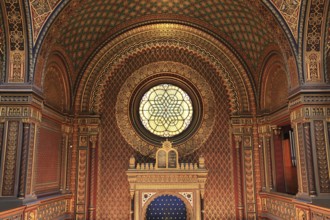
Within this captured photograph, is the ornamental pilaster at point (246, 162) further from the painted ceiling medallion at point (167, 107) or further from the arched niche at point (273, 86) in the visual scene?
the painted ceiling medallion at point (167, 107)

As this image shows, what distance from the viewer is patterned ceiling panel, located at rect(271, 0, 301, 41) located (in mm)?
9477

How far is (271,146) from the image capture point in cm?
1276

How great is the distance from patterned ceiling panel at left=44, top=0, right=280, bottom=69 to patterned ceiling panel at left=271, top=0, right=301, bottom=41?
6.78 ft

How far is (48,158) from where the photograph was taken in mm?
11469

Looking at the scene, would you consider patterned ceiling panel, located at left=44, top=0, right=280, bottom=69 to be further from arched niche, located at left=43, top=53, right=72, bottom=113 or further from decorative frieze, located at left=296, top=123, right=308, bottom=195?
decorative frieze, located at left=296, top=123, right=308, bottom=195

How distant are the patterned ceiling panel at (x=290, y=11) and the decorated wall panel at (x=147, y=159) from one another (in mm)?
4770

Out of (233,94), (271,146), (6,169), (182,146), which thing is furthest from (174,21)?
(6,169)

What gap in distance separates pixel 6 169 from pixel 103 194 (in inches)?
191

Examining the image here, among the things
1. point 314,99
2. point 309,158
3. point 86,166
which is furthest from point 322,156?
point 86,166

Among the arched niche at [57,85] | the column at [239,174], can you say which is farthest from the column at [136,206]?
the arched niche at [57,85]

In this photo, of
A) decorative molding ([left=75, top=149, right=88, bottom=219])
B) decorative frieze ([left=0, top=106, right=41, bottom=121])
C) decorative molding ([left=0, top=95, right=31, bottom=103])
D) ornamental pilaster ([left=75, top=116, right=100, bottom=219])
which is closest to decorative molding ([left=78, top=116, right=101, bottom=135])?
ornamental pilaster ([left=75, top=116, right=100, bottom=219])

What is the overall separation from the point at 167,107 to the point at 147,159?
248 cm

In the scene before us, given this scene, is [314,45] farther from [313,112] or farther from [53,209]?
[53,209]

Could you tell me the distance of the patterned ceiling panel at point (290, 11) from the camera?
9.48 metres
